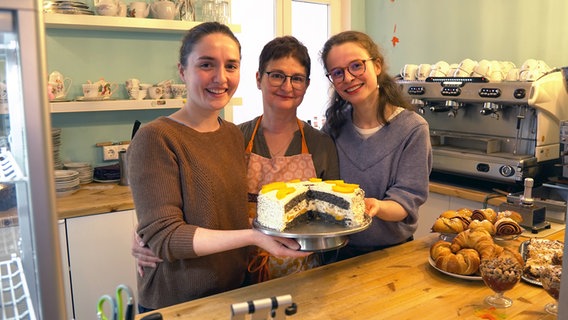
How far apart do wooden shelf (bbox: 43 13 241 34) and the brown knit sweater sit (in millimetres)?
1557

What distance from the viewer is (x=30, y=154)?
61 cm

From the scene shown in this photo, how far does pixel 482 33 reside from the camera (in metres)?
3.20

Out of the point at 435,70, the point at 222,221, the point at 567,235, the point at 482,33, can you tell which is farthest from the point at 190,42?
the point at 482,33

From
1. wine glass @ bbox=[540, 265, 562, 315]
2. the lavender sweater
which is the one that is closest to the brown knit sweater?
the lavender sweater

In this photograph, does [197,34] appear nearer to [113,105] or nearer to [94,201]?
[94,201]

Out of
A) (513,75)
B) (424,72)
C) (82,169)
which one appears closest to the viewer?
(513,75)

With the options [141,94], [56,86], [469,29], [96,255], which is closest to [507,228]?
[96,255]

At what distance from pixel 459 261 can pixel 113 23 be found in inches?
87.2

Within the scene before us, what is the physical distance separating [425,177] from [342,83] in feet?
1.42

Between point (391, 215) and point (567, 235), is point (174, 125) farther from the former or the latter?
point (567, 235)

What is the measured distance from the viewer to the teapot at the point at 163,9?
2.84 m

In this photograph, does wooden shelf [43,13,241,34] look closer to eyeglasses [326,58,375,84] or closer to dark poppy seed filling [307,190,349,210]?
eyeglasses [326,58,375,84]

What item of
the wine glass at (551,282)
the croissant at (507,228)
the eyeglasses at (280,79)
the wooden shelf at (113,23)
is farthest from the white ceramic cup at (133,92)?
the wine glass at (551,282)

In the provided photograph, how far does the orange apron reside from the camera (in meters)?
1.53
